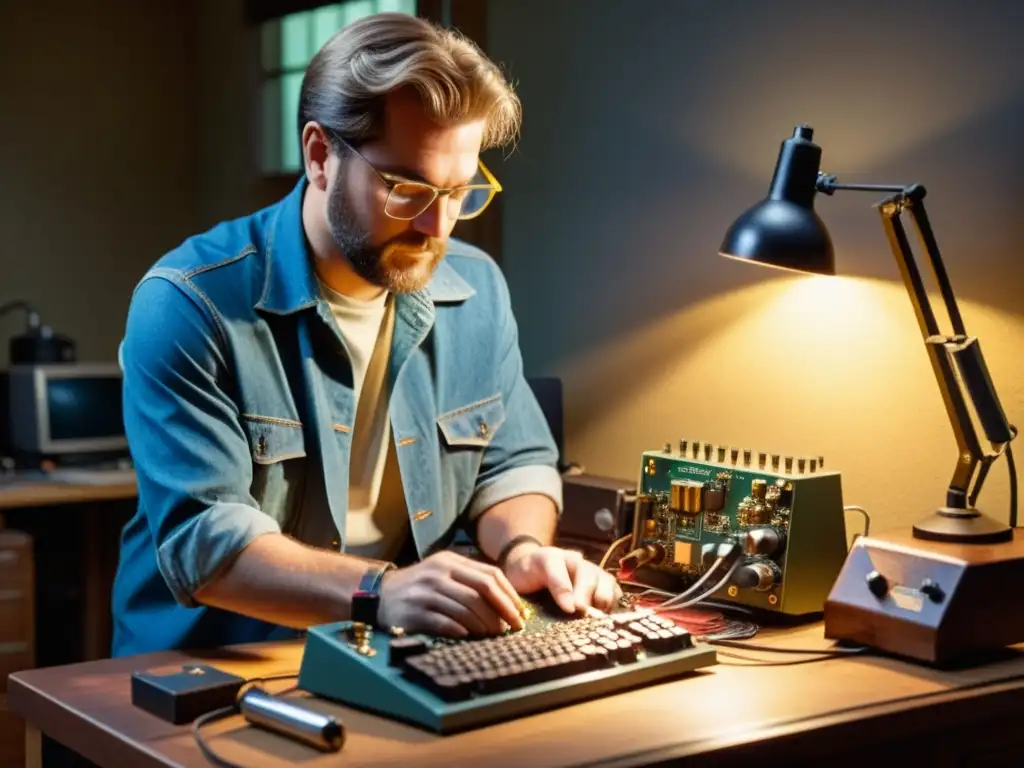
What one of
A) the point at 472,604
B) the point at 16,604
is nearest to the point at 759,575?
the point at 472,604

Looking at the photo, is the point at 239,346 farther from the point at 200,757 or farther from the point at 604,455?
the point at 604,455

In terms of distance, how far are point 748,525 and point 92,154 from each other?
3237mm

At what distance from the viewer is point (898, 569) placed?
159cm

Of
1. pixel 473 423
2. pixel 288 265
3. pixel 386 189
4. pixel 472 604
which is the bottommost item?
pixel 472 604

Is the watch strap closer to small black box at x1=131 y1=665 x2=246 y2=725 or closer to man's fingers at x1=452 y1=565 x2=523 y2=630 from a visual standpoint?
man's fingers at x1=452 y1=565 x2=523 y2=630

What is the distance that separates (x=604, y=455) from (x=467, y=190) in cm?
96

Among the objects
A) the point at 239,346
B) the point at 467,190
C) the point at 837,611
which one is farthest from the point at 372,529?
the point at 837,611

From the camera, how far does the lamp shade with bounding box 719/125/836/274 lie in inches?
68.6

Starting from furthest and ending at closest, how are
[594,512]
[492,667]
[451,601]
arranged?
[594,512] < [451,601] < [492,667]

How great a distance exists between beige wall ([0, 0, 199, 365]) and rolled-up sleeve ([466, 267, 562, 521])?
2.62m

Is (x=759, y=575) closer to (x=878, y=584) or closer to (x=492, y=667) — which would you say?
(x=878, y=584)

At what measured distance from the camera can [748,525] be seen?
1.79 m

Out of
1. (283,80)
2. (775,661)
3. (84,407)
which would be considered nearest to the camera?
(775,661)

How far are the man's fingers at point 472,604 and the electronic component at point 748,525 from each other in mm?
456
